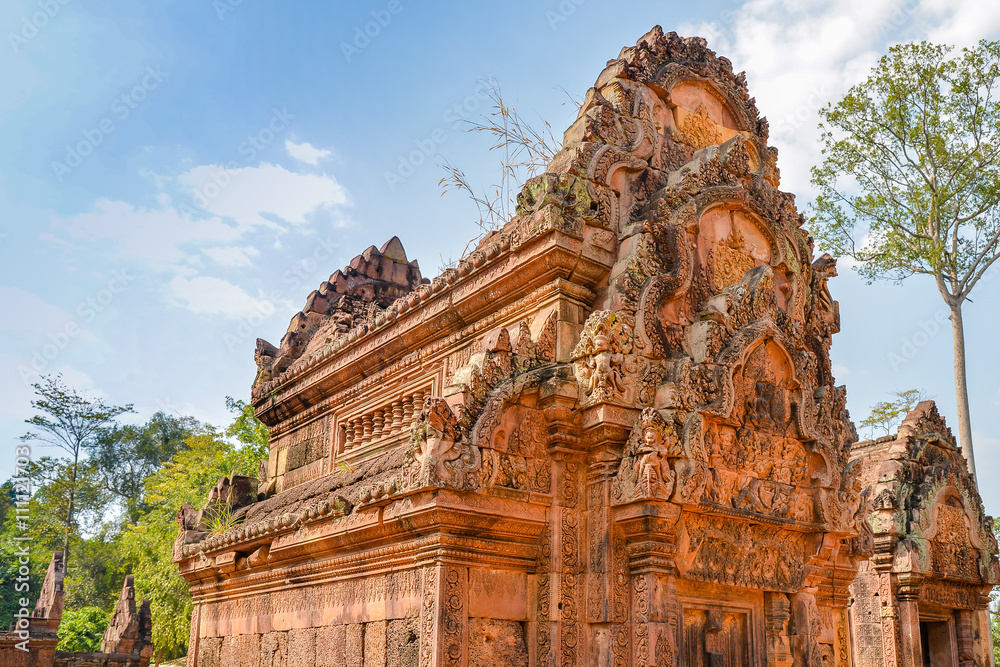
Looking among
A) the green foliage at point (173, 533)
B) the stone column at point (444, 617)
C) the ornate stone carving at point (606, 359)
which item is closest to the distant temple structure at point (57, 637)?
the green foliage at point (173, 533)

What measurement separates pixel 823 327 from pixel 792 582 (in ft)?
8.59

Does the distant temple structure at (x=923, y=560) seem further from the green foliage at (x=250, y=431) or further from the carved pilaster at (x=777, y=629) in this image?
the green foliage at (x=250, y=431)

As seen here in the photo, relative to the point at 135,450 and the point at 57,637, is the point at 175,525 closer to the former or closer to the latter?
the point at 57,637

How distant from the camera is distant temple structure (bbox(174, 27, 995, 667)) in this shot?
19.1 feet

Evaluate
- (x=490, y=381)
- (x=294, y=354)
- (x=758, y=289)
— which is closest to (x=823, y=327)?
(x=758, y=289)

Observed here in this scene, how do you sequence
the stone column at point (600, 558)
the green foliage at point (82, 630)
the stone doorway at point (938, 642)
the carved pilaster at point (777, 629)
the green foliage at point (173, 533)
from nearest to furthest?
1. the stone column at point (600, 558)
2. the carved pilaster at point (777, 629)
3. the stone doorway at point (938, 642)
4. the green foliage at point (173, 533)
5. the green foliage at point (82, 630)

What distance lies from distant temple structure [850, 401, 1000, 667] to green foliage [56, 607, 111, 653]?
2135 cm

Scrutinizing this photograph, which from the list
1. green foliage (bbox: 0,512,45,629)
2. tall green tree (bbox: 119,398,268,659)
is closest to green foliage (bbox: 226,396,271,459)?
tall green tree (bbox: 119,398,268,659)

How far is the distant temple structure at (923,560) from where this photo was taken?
12758 millimetres

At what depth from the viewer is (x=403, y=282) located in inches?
461

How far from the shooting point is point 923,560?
12719 mm

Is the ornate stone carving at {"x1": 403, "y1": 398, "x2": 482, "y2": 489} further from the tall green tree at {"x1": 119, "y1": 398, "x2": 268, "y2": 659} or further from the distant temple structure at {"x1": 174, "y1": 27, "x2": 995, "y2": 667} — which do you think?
the tall green tree at {"x1": 119, "y1": 398, "x2": 268, "y2": 659}

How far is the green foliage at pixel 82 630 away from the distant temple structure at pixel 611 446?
19.7 m

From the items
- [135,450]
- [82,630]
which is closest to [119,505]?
[135,450]
